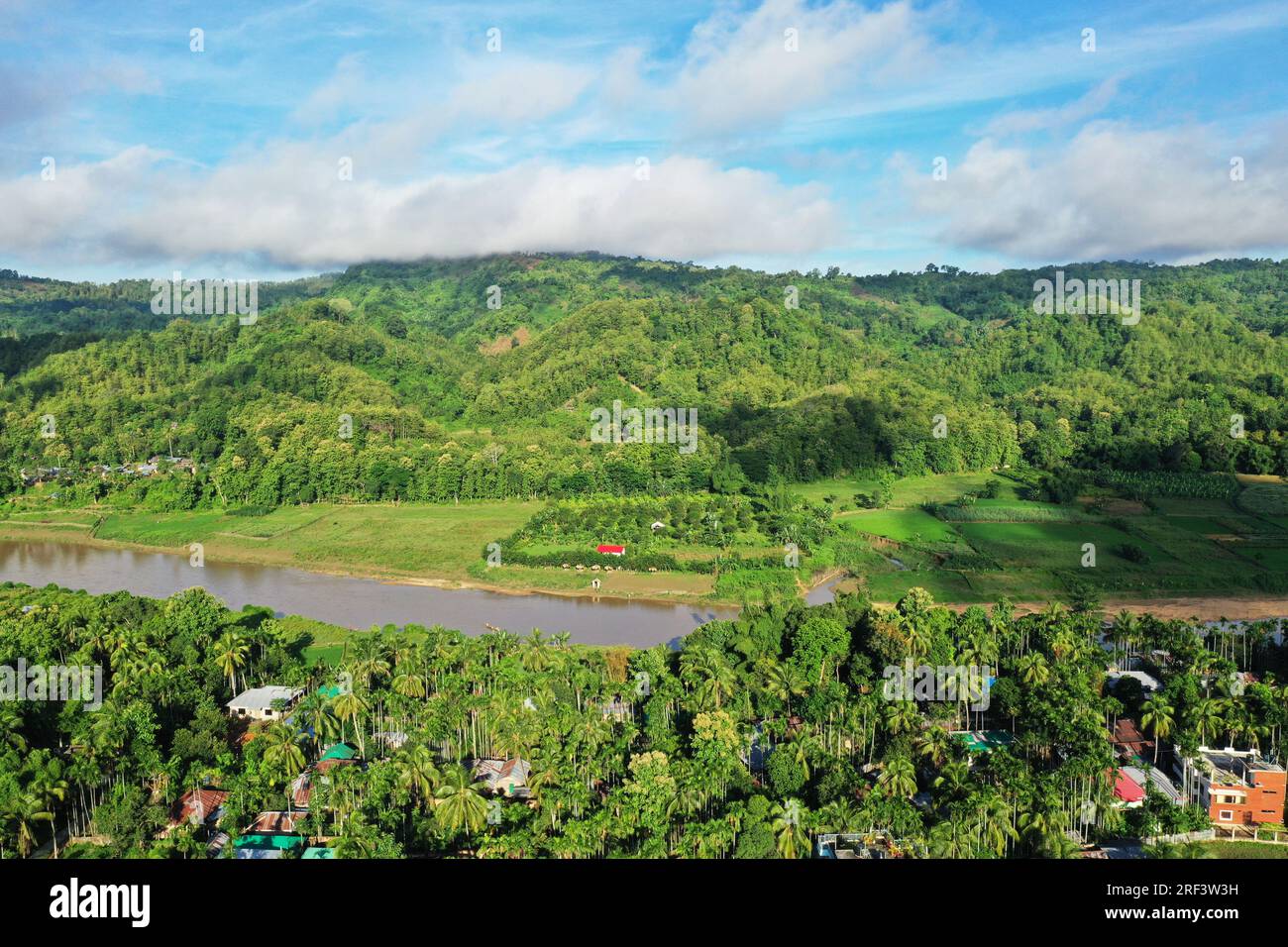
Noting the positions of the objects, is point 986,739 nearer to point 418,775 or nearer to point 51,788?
point 418,775

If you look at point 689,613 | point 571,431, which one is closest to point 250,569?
point 689,613

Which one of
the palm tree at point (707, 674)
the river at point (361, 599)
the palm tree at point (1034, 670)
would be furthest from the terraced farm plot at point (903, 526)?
the palm tree at point (707, 674)

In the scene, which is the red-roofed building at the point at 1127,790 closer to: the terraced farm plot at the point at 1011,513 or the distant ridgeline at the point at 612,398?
the terraced farm plot at the point at 1011,513

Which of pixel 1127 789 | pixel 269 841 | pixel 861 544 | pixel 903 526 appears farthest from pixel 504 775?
pixel 903 526


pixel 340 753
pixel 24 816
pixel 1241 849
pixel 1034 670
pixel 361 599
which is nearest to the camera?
pixel 24 816

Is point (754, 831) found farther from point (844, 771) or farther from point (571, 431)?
point (571, 431)

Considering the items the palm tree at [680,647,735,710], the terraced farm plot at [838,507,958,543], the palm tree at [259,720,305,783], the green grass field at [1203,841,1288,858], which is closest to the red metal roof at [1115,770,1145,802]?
the green grass field at [1203,841,1288,858]
